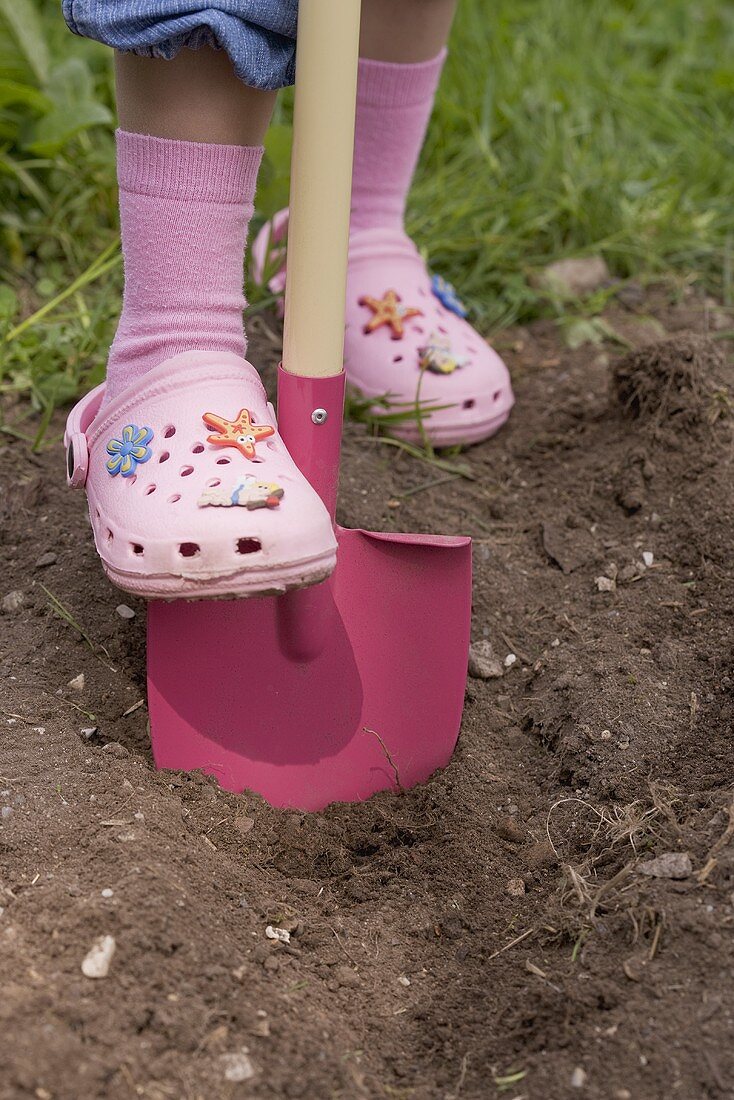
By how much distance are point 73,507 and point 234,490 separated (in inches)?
22.8

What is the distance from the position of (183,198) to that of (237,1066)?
0.94 meters

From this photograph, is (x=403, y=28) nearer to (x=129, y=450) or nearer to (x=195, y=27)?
(x=195, y=27)

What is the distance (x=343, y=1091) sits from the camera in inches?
42.0

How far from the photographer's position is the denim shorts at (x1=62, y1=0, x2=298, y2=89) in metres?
1.24

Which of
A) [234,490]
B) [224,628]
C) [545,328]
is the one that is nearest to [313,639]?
[224,628]

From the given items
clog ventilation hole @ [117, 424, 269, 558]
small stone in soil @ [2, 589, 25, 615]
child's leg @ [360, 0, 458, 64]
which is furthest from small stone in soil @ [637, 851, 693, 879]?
child's leg @ [360, 0, 458, 64]

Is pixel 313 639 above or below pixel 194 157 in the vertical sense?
below

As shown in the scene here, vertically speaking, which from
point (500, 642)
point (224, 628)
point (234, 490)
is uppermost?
point (234, 490)

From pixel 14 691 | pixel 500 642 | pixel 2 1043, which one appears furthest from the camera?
pixel 500 642

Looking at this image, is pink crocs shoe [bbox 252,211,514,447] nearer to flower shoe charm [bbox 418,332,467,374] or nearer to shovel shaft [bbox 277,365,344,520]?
flower shoe charm [bbox 418,332,467,374]

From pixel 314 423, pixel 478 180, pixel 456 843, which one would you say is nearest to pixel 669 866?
pixel 456 843

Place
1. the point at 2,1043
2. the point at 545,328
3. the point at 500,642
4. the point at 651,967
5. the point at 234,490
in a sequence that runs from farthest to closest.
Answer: the point at 545,328 < the point at 500,642 < the point at 234,490 < the point at 651,967 < the point at 2,1043

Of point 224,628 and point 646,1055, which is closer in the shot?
point 646,1055

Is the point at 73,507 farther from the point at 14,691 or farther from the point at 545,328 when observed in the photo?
the point at 545,328
